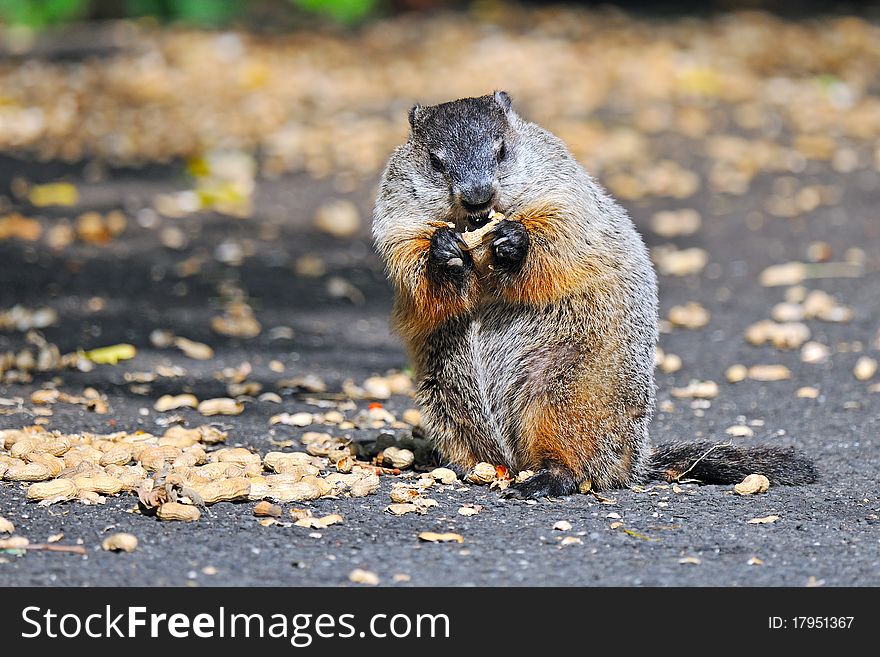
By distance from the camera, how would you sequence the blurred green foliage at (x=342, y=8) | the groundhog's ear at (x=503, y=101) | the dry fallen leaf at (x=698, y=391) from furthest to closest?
the blurred green foliage at (x=342, y=8)
the dry fallen leaf at (x=698, y=391)
the groundhog's ear at (x=503, y=101)

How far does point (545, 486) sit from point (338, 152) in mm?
7762

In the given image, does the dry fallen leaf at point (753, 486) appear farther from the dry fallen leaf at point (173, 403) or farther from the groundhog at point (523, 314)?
the dry fallen leaf at point (173, 403)

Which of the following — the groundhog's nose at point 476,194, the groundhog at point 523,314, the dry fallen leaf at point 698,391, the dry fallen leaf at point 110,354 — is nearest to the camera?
the groundhog's nose at point 476,194

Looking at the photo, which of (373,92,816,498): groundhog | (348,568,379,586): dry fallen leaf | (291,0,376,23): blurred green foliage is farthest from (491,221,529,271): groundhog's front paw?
(291,0,376,23): blurred green foliage

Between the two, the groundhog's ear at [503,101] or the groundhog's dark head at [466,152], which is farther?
the groundhog's ear at [503,101]

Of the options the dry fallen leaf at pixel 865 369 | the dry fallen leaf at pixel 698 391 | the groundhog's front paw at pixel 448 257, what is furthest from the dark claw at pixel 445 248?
the dry fallen leaf at pixel 865 369

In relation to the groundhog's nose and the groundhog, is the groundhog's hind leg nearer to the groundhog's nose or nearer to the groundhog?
the groundhog

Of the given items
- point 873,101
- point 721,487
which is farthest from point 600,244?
point 873,101

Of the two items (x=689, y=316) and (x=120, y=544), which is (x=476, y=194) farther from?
(x=689, y=316)

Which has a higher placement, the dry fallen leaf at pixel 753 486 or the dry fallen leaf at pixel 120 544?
the dry fallen leaf at pixel 120 544

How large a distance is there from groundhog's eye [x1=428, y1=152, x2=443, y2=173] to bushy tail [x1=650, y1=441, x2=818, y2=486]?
1.55 metres

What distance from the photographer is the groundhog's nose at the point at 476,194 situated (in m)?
4.99

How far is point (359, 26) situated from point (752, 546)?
13.2 m

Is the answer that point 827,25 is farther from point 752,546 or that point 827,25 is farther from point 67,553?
point 67,553
